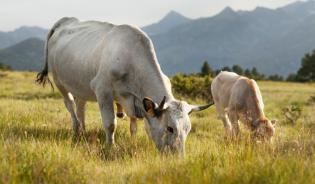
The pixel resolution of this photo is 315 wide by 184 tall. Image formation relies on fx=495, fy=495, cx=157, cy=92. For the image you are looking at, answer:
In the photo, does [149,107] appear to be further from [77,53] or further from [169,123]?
[77,53]

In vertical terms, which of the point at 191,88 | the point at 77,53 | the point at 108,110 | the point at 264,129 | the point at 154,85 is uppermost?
the point at 77,53

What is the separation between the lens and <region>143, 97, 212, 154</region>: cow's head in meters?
7.49

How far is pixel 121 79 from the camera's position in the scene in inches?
360

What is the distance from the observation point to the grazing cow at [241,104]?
9.98 m

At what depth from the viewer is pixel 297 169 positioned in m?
5.47

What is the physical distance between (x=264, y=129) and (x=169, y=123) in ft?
9.23

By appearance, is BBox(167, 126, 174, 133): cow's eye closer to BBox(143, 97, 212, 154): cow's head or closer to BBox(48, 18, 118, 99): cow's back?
BBox(143, 97, 212, 154): cow's head

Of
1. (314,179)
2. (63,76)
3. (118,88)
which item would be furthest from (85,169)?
(63,76)

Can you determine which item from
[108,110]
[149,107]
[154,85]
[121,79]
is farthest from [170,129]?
[108,110]

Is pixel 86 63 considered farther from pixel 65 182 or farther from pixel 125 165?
pixel 65 182

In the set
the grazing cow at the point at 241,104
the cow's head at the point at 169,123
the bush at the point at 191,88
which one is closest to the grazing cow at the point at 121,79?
the cow's head at the point at 169,123

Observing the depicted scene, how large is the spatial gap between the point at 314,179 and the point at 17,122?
7.26m

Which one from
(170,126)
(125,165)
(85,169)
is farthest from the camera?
(170,126)

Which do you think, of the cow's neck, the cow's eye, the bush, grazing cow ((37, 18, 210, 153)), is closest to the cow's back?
grazing cow ((37, 18, 210, 153))
